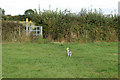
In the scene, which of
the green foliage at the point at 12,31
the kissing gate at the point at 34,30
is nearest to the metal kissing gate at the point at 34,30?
the kissing gate at the point at 34,30

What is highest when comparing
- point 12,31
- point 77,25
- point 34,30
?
point 77,25

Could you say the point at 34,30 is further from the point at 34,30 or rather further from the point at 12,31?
the point at 12,31

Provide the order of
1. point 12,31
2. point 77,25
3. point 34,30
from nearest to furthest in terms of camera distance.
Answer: point 12,31
point 34,30
point 77,25

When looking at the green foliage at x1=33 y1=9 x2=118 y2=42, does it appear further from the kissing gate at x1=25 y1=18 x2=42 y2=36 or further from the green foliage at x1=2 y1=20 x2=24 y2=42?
the green foliage at x1=2 y1=20 x2=24 y2=42

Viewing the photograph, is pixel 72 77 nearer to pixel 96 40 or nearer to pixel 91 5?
pixel 96 40

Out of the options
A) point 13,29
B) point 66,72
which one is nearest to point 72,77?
point 66,72

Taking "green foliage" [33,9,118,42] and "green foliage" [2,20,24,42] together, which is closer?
"green foliage" [2,20,24,42]

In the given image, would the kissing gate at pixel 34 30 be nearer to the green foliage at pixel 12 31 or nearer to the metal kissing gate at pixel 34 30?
the metal kissing gate at pixel 34 30

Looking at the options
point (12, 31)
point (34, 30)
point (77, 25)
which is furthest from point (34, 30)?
point (77, 25)

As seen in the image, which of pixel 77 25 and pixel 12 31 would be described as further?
pixel 77 25

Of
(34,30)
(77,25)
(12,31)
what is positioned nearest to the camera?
(12,31)

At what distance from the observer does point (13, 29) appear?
1877 centimetres

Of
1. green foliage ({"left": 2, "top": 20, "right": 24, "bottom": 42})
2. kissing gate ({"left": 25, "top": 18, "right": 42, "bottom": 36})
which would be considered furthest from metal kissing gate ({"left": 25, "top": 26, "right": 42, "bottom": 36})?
green foliage ({"left": 2, "top": 20, "right": 24, "bottom": 42})

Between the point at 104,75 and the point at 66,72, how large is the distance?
121 cm
